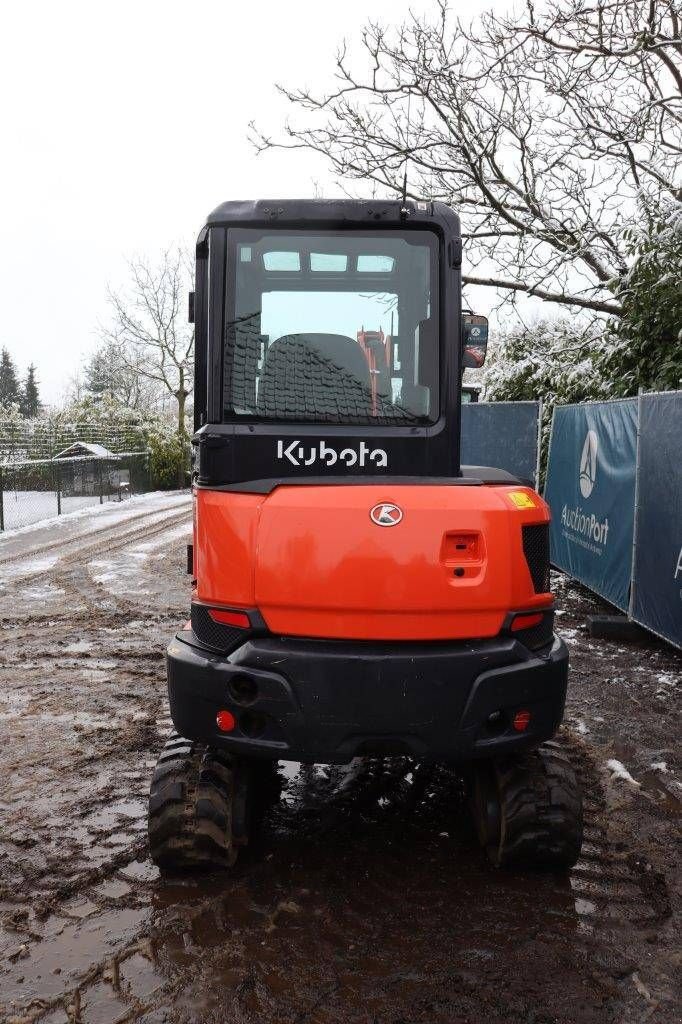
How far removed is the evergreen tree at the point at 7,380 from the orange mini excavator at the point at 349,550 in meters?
75.5

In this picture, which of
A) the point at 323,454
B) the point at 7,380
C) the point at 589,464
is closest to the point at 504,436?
the point at 589,464

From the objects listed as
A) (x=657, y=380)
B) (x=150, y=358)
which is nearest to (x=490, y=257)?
(x=657, y=380)

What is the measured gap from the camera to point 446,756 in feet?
10.7

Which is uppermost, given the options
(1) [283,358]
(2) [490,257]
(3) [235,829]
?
(2) [490,257]

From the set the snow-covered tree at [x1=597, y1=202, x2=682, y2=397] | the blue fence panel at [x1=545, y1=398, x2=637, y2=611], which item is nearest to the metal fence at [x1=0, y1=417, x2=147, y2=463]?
the blue fence panel at [x1=545, y1=398, x2=637, y2=611]

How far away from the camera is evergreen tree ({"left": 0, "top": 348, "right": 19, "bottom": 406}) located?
75375mm

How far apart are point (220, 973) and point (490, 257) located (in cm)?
1315

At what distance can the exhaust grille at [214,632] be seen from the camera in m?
3.34

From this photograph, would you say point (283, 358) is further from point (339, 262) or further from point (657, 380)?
point (657, 380)

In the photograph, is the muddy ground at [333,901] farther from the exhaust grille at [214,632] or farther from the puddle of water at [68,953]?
the exhaust grille at [214,632]

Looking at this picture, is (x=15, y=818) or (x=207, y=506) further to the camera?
(x=15, y=818)

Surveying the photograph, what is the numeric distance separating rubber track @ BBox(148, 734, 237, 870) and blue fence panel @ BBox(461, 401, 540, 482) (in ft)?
30.7

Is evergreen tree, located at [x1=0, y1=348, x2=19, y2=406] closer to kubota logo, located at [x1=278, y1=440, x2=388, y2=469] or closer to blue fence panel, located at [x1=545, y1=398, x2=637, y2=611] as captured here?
blue fence panel, located at [x1=545, y1=398, x2=637, y2=611]

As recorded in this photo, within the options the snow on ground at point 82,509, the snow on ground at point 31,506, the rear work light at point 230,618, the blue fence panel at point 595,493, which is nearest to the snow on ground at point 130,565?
the snow on ground at point 82,509
